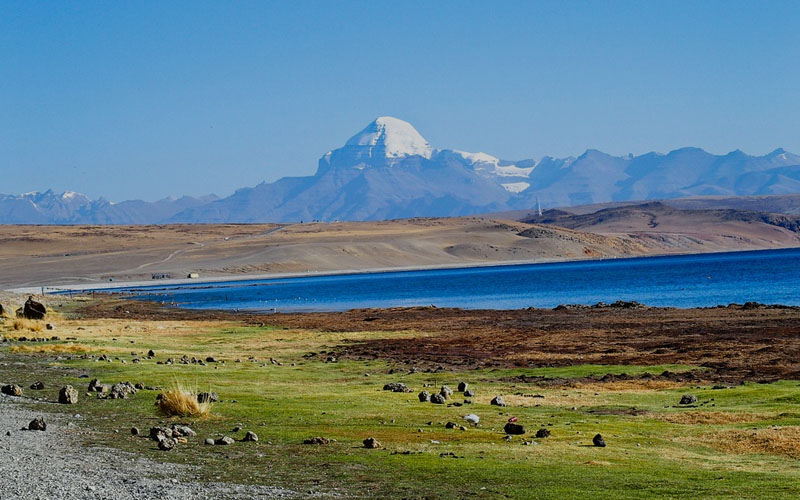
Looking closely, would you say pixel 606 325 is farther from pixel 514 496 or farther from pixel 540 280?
pixel 540 280

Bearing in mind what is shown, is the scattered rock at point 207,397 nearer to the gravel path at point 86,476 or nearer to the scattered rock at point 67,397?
the scattered rock at point 67,397

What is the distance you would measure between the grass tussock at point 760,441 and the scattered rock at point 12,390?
14.7 meters

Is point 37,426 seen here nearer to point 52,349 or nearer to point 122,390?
point 122,390

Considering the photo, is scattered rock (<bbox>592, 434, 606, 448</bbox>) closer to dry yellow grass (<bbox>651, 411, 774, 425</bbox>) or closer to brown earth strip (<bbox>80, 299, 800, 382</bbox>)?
dry yellow grass (<bbox>651, 411, 774, 425</bbox>)

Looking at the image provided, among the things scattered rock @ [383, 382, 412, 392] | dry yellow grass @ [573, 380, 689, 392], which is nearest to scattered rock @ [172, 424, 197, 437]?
scattered rock @ [383, 382, 412, 392]

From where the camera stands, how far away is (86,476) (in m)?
12.8

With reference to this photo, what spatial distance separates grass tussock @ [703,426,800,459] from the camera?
51.8ft

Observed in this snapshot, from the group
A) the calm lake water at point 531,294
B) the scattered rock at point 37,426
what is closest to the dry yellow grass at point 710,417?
the scattered rock at point 37,426

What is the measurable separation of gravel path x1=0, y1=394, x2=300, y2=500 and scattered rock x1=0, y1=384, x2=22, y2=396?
5.52m

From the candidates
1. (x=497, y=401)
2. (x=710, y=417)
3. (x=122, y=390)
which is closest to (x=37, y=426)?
(x=122, y=390)

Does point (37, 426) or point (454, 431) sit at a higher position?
point (37, 426)

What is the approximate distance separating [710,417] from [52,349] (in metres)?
22.8

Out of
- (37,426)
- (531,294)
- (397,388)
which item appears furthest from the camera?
(531,294)

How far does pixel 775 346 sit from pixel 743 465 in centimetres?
1908
